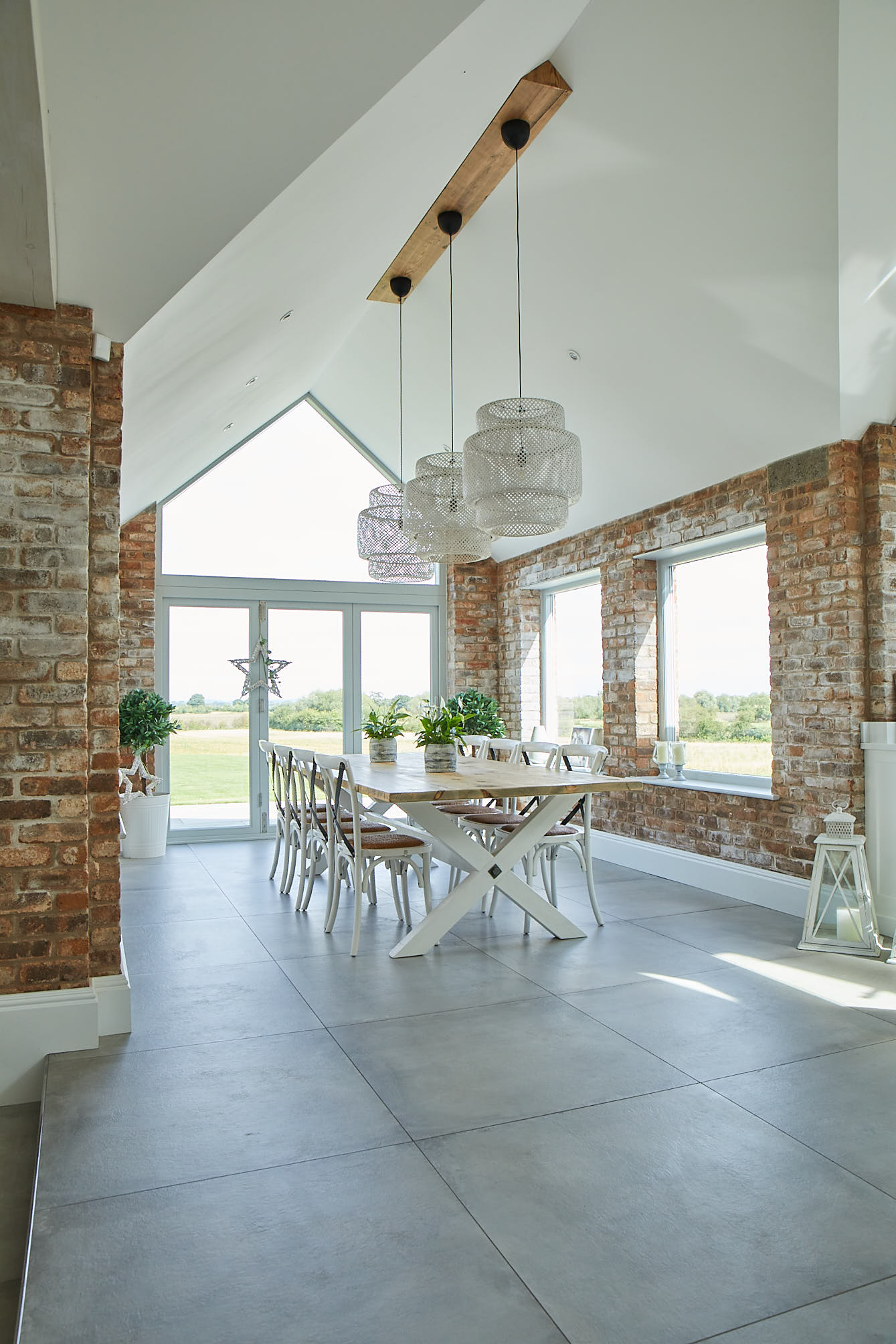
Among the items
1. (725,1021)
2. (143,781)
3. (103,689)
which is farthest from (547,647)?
(103,689)

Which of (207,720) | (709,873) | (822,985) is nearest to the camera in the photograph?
(822,985)

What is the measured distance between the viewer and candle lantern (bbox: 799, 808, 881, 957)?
13.1 ft

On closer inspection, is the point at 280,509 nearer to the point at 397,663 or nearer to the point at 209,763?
the point at 397,663

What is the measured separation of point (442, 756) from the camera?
4.86 meters

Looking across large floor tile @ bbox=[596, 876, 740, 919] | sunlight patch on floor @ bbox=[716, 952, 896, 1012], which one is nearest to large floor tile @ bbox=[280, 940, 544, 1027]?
sunlight patch on floor @ bbox=[716, 952, 896, 1012]

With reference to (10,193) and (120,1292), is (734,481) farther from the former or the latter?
(120,1292)

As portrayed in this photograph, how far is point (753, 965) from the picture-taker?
3.73m

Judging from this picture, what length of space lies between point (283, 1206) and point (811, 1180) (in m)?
1.21

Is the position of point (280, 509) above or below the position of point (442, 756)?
above

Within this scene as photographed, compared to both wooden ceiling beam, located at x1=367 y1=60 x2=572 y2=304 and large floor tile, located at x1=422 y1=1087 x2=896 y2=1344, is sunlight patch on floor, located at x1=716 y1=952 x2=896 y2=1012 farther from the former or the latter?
wooden ceiling beam, located at x1=367 y1=60 x2=572 y2=304

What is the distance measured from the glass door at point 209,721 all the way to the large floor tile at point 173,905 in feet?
6.08

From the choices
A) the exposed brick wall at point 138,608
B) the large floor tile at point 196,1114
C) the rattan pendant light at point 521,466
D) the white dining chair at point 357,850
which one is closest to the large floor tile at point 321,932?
the white dining chair at point 357,850

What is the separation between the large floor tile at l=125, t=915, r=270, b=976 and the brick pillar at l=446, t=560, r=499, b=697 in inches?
155

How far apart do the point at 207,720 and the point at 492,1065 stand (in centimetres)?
519
